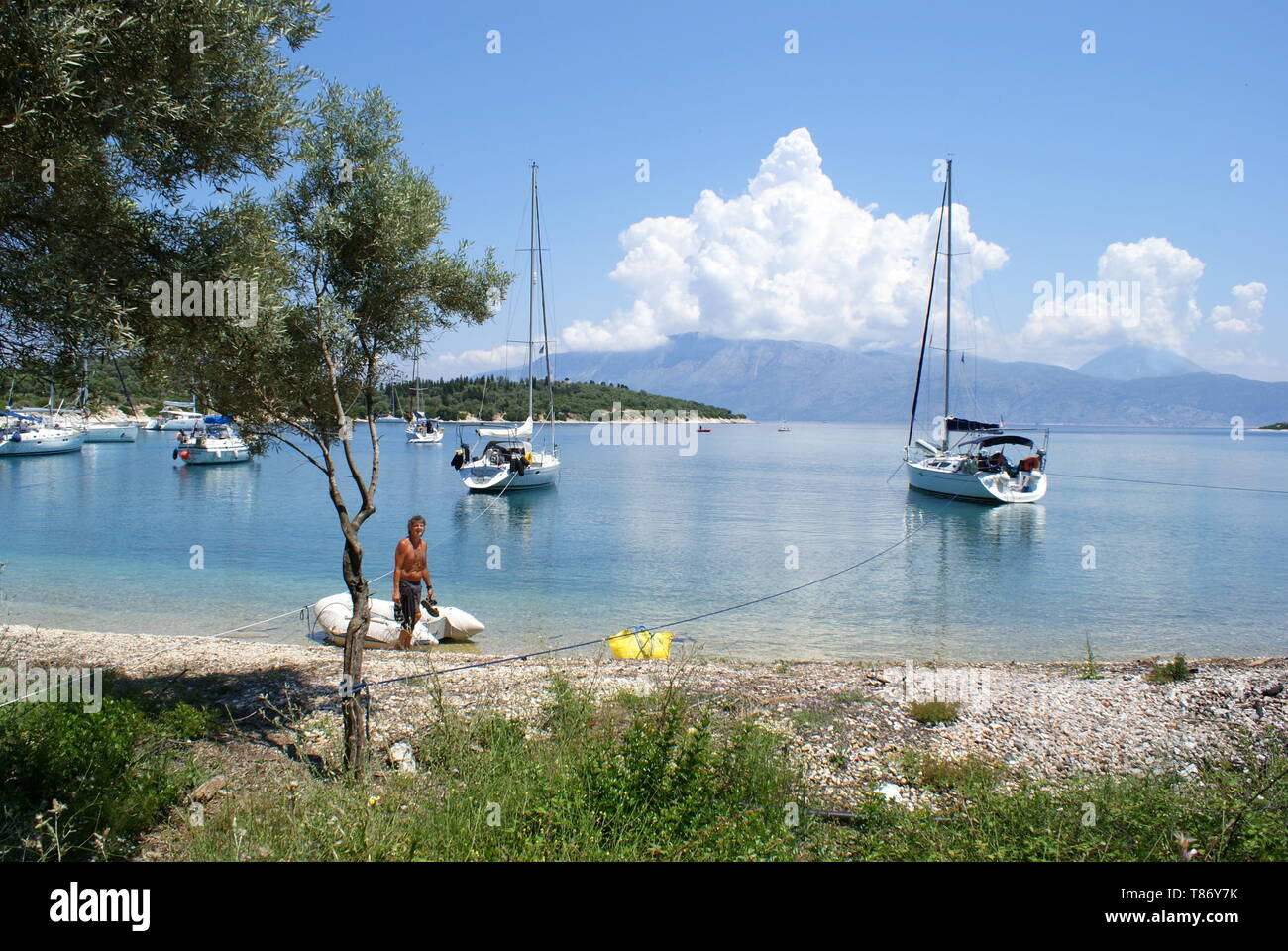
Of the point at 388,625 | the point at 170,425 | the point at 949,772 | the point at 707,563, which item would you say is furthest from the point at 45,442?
the point at 949,772

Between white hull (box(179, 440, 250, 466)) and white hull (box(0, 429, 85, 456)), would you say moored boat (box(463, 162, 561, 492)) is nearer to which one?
white hull (box(179, 440, 250, 466))

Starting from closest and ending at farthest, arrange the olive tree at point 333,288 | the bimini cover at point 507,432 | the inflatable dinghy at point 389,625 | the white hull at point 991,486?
the olive tree at point 333,288 < the inflatable dinghy at point 389,625 < the white hull at point 991,486 < the bimini cover at point 507,432

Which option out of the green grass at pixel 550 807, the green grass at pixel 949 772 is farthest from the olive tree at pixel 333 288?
the green grass at pixel 949 772

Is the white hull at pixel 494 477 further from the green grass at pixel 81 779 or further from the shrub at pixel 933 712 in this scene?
the green grass at pixel 81 779

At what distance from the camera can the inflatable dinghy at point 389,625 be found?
1436 centimetres

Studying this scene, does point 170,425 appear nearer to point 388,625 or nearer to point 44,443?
point 44,443

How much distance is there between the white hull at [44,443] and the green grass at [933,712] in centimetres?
8579

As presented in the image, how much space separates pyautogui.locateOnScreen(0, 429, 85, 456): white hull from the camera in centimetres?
7350

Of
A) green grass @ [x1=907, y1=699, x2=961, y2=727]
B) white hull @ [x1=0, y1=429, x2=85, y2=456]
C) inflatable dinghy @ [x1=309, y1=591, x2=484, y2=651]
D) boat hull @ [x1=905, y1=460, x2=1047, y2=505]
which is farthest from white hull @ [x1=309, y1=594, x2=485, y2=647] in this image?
white hull @ [x1=0, y1=429, x2=85, y2=456]

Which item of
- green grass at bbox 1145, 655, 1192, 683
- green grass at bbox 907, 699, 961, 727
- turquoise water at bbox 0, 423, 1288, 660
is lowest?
turquoise water at bbox 0, 423, 1288, 660

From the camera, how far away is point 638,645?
45.9ft

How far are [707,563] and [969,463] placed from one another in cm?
2358

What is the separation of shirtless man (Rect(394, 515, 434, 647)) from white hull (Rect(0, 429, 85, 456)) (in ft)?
253
